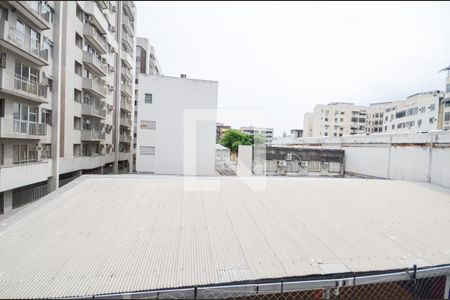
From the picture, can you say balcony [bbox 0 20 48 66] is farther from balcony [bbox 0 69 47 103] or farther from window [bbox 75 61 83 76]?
window [bbox 75 61 83 76]

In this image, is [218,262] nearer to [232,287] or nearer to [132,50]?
[232,287]

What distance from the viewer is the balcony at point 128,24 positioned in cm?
1982

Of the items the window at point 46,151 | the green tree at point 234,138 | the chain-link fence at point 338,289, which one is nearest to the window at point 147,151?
the window at point 46,151

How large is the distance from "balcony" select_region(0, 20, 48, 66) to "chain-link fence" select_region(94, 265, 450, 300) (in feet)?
31.8

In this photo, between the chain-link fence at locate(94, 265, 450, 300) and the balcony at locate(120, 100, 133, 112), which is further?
the balcony at locate(120, 100, 133, 112)

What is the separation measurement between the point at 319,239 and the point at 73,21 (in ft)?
49.0

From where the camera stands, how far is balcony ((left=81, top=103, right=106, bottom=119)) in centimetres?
1402

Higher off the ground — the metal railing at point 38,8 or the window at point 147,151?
the metal railing at point 38,8

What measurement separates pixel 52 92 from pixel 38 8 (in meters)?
3.41

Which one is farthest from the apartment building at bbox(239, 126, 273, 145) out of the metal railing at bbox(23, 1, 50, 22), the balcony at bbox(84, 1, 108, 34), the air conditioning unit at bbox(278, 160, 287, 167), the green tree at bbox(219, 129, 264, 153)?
the metal railing at bbox(23, 1, 50, 22)

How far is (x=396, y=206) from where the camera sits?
246 inches

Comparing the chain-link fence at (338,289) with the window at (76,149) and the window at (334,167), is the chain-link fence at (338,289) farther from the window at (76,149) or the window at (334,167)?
the window at (76,149)

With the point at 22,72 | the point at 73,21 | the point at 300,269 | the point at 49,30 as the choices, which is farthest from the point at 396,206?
the point at 73,21

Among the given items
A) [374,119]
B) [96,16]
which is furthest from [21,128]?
[374,119]
